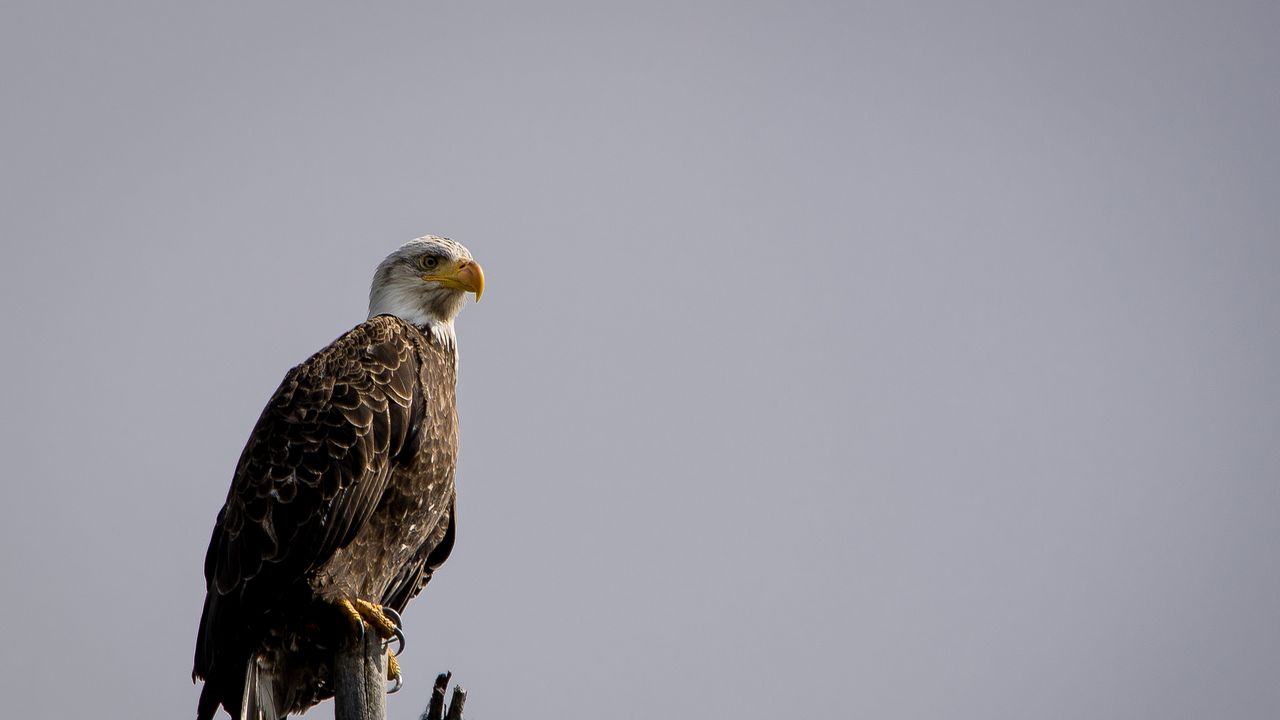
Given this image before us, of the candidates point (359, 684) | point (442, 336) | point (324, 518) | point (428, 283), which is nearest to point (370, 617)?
point (324, 518)

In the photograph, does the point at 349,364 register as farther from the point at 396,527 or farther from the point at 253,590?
the point at 253,590

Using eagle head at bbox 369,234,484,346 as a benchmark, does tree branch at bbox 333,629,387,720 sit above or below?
below

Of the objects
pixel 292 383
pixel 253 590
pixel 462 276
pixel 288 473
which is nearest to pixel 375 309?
pixel 462 276

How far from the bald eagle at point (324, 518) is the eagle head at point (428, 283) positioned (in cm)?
37

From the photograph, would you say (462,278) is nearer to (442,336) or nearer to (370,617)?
(442,336)

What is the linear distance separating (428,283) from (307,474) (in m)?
1.53

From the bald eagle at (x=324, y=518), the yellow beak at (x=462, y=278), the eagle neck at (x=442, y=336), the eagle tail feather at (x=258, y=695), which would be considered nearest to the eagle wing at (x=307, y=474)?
the bald eagle at (x=324, y=518)

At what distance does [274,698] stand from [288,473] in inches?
41.6

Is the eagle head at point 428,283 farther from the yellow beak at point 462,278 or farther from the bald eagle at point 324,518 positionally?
the bald eagle at point 324,518

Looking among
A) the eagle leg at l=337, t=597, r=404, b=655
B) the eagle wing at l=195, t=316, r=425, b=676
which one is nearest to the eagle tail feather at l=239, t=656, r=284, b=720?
the eagle wing at l=195, t=316, r=425, b=676

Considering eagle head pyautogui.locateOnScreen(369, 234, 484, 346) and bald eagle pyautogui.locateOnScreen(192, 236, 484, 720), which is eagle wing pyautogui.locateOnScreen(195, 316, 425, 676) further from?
eagle head pyautogui.locateOnScreen(369, 234, 484, 346)

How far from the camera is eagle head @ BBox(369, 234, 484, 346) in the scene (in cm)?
669

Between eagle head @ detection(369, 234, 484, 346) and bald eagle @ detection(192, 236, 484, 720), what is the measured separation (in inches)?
14.7

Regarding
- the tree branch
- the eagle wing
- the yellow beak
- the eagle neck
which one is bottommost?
the tree branch
